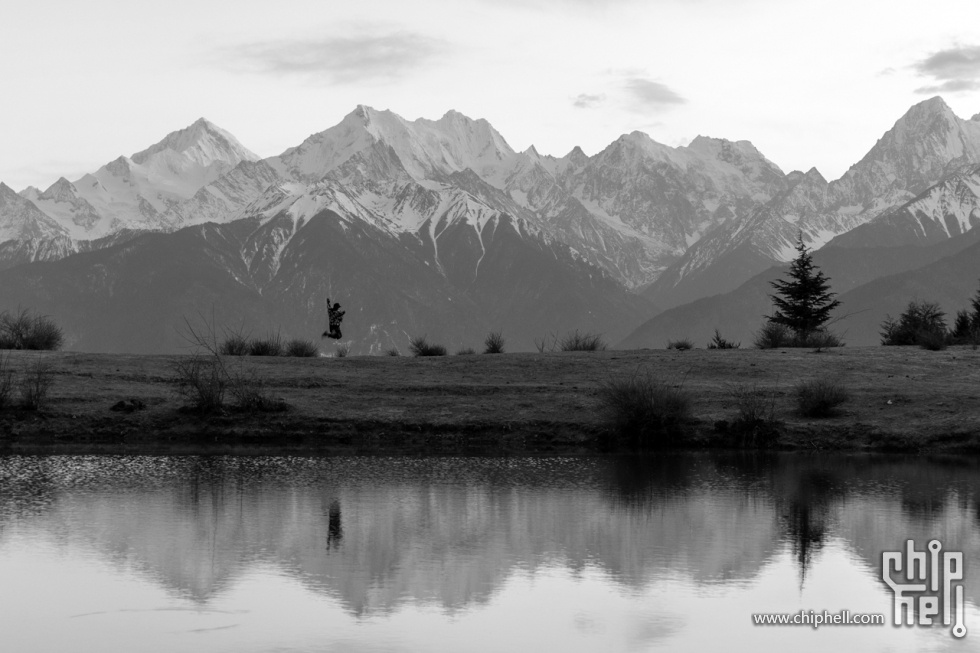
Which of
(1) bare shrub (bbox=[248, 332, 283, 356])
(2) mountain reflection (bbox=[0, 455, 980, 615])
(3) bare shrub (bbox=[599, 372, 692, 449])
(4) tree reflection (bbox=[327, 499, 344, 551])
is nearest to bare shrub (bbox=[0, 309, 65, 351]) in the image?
(1) bare shrub (bbox=[248, 332, 283, 356])

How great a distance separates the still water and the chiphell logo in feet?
1.09

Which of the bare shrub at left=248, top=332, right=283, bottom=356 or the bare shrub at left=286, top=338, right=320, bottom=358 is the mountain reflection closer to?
the bare shrub at left=248, top=332, right=283, bottom=356

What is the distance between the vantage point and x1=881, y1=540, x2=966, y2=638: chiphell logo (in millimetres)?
24047

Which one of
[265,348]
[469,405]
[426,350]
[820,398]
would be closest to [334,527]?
[469,405]

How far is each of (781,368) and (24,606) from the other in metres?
40.9

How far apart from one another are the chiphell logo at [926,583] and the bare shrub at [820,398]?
814 inches

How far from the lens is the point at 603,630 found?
918 inches

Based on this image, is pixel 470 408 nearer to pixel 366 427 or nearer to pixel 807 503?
pixel 366 427

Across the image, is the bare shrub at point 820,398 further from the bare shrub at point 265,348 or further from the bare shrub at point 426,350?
the bare shrub at point 265,348

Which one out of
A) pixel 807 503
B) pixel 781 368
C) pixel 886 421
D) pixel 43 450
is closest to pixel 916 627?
pixel 807 503

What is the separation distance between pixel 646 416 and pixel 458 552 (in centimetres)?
2008

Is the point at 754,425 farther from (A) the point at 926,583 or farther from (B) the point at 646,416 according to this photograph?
(A) the point at 926,583

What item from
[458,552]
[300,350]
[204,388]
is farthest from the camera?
[300,350]

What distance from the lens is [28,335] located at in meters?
69.1
